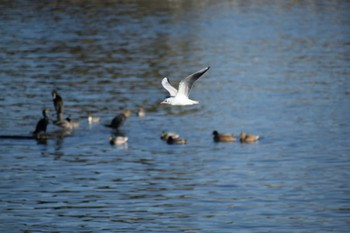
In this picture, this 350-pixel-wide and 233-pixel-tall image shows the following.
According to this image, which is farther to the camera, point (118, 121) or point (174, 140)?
point (118, 121)

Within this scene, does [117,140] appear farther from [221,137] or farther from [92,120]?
[92,120]

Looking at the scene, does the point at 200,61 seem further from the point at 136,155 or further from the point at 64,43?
the point at 136,155

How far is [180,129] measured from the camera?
36125 mm

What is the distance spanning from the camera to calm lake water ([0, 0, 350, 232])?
2595cm

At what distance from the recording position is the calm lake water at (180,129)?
26.0 metres

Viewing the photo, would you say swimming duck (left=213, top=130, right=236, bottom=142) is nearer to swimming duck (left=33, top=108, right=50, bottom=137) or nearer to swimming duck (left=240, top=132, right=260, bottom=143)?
swimming duck (left=240, top=132, right=260, bottom=143)

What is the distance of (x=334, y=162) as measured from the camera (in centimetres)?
3083

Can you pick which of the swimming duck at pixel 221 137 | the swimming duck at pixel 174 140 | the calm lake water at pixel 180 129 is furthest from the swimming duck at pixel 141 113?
the swimming duck at pixel 221 137

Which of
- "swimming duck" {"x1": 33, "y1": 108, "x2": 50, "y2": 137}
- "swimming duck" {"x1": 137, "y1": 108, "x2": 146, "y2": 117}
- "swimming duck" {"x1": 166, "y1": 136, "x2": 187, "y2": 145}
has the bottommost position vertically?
"swimming duck" {"x1": 166, "y1": 136, "x2": 187, "y2": 145}

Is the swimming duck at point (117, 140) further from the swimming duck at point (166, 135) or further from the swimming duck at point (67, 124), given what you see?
the swimming duck at point (67, 124)

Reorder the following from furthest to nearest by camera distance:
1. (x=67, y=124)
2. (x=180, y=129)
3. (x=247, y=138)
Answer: (x=180, y=129)
(x=67, y=124)
(x=247, y=138)

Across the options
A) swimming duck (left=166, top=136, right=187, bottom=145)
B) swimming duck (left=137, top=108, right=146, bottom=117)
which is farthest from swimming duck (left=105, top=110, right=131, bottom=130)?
swimming duck (left=166, top=136, right=187, bottom=145)

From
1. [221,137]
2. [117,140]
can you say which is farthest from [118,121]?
[221,137]

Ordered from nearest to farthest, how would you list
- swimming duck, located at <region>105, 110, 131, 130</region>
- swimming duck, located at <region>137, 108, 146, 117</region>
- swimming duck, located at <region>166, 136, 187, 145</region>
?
swimming duck, located at <region>166, 136, 187, 145</region> → swimming duck, located at <region>105, 110, 131, 130</region> → swimming duck, located at <region>137, 108, 146, 117</region>
